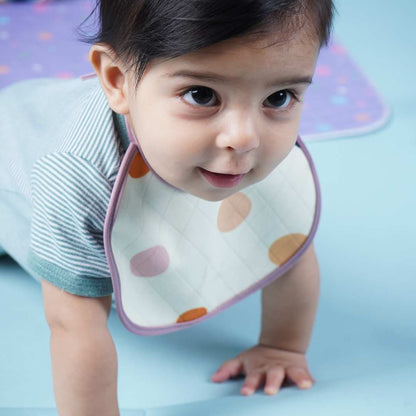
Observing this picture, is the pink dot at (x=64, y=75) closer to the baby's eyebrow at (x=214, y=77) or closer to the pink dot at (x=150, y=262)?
the pink dot at (x=150, y=262)

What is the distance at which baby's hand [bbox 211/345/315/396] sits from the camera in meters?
0.85

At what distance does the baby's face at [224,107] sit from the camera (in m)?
0.59

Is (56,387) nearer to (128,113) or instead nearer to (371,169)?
(128,113)

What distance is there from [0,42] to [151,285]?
0.91m

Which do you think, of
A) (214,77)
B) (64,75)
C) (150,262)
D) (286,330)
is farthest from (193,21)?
(64,75)

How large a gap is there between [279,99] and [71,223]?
0.73ft

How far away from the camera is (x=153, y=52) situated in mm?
609

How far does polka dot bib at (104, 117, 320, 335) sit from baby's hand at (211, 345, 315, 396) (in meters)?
0.07

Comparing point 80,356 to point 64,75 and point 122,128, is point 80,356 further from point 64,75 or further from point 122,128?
point 64,75

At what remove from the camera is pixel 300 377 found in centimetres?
86

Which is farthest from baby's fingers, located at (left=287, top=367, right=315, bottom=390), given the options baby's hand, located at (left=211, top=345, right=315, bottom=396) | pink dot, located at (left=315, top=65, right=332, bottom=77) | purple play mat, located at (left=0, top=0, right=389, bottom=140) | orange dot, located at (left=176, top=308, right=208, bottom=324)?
pink dot, located at (left=315, top=65, right=332, bottom=77)

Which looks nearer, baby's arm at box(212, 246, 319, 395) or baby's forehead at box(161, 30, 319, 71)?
baby's forehead at box(161, 30, 319, 71)

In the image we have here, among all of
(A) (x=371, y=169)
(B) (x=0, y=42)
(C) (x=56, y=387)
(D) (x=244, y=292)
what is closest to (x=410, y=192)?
(A) (x=371, y=169)

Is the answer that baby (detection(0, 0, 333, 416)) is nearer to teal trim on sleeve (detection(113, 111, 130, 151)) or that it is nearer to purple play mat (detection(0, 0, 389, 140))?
teal trim on sleeve (detection(113, 111, 130, 151))
